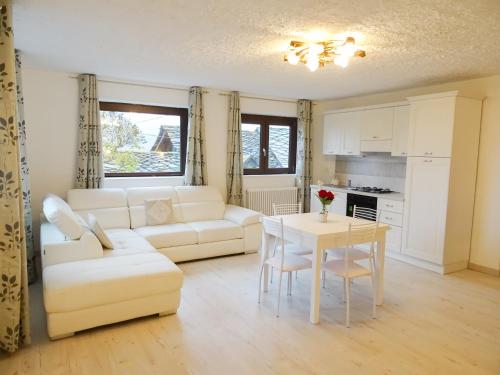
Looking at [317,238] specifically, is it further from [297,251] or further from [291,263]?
[297,251]

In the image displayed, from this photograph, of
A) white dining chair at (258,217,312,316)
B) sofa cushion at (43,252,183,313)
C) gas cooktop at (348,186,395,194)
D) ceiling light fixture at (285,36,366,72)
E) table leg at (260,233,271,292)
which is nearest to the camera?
sofa cushion at (43,252,183,313)

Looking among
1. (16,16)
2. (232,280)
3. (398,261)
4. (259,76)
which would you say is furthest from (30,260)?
(398,261)

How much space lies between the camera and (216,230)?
479 cm

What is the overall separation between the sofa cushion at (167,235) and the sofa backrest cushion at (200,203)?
1.53 feet

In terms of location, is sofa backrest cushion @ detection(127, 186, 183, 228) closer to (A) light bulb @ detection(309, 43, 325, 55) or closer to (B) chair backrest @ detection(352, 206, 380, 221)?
(B) chair backrest @ detection(352, 206, 380, 221)

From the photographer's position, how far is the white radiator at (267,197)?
6.21m

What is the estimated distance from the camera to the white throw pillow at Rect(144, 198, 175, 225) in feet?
15.9

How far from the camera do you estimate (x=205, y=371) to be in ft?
7.87

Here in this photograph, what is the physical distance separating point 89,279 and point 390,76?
13.1ft

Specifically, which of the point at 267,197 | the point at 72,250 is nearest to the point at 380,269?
the point at 72,250

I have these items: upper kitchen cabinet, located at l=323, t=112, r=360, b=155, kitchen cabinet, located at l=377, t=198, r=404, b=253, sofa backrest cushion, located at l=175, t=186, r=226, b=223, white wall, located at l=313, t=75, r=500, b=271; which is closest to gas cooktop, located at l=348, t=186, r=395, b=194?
kitchen cabinet, located at l=377, t=198, r=404, b=253

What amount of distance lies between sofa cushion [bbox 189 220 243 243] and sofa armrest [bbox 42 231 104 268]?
1.53 metres

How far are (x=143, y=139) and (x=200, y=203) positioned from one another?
1307mm

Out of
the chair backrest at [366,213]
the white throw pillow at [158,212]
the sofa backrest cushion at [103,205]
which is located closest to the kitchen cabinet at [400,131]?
the chair backrest at [366,213]
